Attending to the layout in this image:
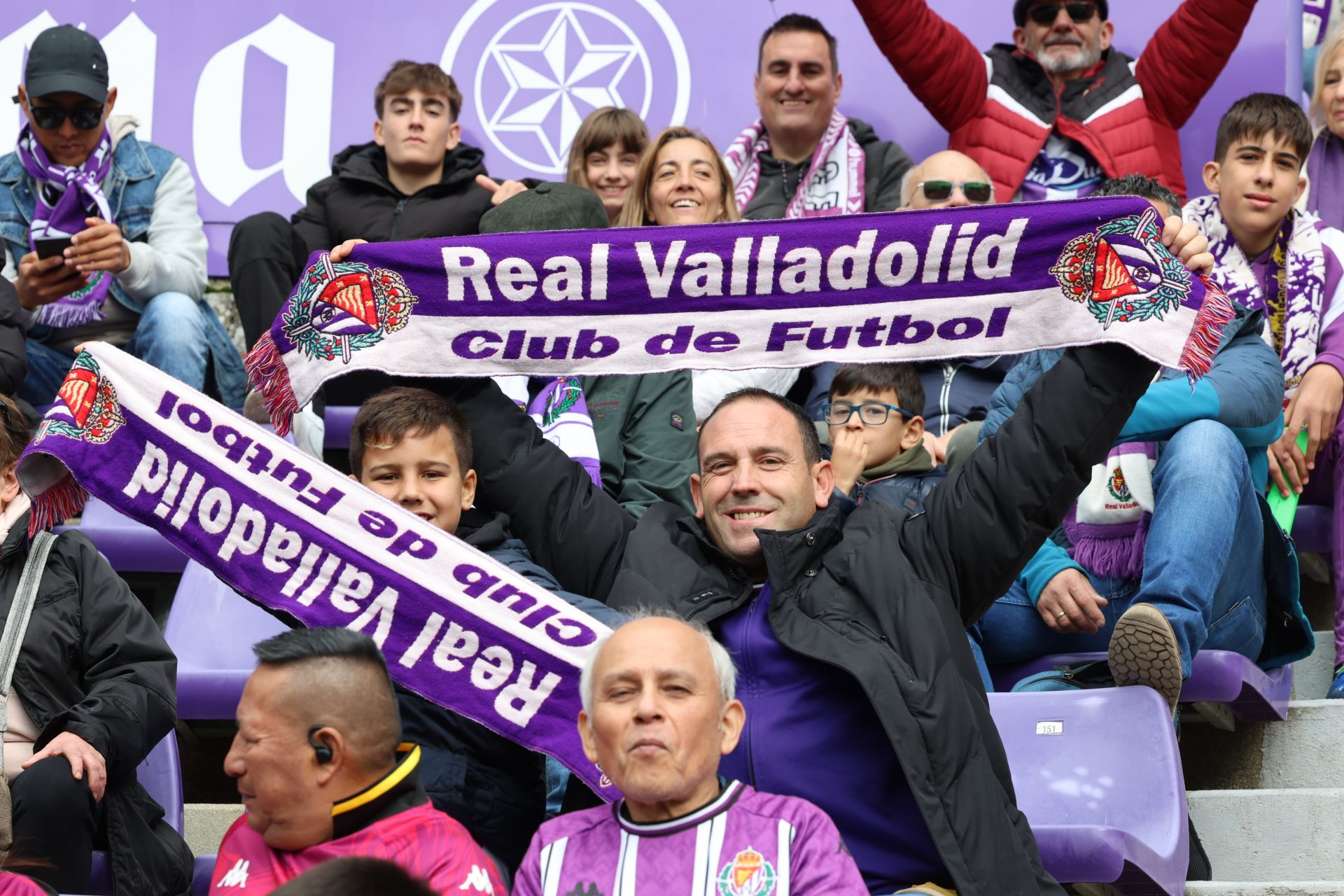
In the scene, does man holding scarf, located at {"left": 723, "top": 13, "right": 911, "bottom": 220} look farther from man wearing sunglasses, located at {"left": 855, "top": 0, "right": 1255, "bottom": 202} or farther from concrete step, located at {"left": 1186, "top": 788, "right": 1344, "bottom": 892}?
concrete step, located at {"left": 1186, "top": 788, "right": 1344, "bottom": 892}

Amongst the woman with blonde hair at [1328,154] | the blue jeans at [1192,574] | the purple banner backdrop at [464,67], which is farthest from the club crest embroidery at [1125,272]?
the purple banner backdrop at [464,67]

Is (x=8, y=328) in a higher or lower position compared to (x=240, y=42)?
lower

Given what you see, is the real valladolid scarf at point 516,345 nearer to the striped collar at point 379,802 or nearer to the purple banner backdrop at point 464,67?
the striped collar at point 379,802

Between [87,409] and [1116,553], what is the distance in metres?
2.48

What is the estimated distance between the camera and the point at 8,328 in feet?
15.7

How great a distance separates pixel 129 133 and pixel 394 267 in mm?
2681

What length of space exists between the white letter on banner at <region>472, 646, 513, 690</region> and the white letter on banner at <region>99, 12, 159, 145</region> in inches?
152

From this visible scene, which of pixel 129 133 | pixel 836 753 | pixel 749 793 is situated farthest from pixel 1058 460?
pixel 129 133

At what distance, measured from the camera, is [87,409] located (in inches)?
136

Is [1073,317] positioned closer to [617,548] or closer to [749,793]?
[617,548]

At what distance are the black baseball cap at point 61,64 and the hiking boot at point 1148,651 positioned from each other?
3.54 metres

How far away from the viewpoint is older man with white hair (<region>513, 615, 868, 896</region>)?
103 inches

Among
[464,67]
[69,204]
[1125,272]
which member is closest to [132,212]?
[69,204]

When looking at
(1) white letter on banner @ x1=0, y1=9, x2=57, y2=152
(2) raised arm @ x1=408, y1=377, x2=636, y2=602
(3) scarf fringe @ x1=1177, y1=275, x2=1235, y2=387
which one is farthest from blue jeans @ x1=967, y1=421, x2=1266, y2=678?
(1) white letter on banner @ x1=0, y1=9, x2=57, y2=152
